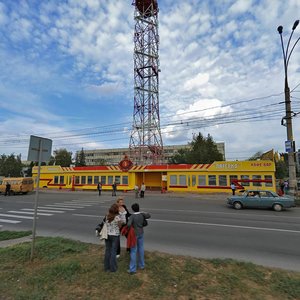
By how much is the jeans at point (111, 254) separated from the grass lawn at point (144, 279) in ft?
0.54

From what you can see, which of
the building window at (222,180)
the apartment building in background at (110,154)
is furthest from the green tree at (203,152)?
the apartment building in background at (110,154)

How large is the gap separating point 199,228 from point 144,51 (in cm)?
4120

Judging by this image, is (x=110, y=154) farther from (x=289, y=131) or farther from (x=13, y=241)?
(x=13, y=241)

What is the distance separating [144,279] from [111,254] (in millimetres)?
898

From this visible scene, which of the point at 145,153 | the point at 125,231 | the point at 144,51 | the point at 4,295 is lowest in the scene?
the point at 4,295

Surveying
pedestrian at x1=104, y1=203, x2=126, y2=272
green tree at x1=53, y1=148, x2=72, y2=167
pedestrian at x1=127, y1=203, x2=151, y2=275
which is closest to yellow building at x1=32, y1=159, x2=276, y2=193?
pedestrian at x1=127, y1=203, x2=151, y2=275

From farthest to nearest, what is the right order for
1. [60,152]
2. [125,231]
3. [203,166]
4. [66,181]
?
[60,152] → [66,181] → [203,166] → [125,231]

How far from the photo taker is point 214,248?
288 inches

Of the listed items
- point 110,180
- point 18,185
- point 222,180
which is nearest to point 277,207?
point 222,180

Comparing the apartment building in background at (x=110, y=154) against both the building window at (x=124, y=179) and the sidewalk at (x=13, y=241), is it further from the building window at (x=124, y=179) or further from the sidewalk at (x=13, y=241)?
the sidewalk at (x=13, y=241)

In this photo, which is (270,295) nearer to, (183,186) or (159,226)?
(159,226)

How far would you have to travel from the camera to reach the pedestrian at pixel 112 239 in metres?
5.16

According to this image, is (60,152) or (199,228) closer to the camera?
(199,228)

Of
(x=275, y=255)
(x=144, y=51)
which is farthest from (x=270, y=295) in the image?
(x=144, y=51)
